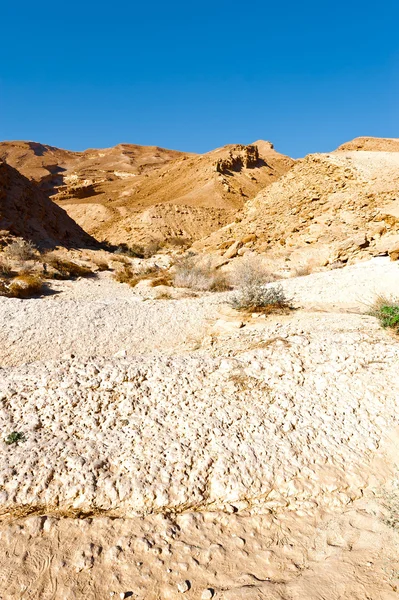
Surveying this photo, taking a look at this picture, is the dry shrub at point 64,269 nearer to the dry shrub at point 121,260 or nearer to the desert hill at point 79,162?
the dry shrub at point 121,260

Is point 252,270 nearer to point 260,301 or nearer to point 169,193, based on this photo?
point 260,301

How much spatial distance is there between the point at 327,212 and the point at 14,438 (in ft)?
50.3

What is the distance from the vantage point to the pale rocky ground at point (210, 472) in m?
2.14

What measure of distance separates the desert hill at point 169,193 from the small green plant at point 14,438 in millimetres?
23417

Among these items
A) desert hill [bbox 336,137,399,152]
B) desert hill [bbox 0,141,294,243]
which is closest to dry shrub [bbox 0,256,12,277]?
desert hill [bbox 0,141,294,243]

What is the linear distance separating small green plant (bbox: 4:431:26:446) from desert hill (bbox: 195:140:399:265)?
11.9 metres

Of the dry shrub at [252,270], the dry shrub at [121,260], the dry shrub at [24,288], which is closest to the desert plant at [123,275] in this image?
the dry shrub at [121,260]

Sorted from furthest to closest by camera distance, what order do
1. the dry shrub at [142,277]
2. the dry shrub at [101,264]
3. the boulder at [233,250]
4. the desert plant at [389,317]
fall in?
1. the boulder at [233,250]
2. the dry shrub at [101,264]
3. the dry shrub at [142,277]
4. the desert plant at [389,317]

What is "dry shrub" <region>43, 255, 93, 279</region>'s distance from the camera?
1150 cm

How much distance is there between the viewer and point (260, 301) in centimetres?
614

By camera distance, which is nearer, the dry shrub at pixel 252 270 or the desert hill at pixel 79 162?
the dry shrub at pixel 252 270

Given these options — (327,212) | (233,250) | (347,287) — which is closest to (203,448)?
(347,287)

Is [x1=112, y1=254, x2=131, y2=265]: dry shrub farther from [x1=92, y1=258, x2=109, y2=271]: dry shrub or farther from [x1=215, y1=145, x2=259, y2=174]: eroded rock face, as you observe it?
[x1=215, y1=145, x2=259, y2=174]: eroded rock face

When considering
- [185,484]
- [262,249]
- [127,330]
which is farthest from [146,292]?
[185,484]
